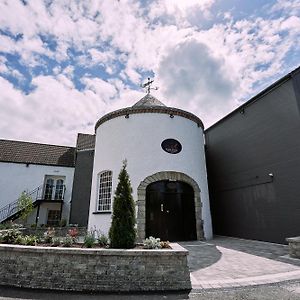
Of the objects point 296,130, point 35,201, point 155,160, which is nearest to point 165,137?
point 155,160

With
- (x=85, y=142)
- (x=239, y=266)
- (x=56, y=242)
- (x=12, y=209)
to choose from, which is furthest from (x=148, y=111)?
(x=12, y=209)

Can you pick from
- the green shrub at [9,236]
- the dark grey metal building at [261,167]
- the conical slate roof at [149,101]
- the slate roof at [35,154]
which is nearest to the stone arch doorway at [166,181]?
the dark grey metal building at [261,167]

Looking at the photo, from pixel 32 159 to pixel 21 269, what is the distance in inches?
650

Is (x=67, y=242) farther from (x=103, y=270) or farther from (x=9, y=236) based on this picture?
(x=9, y=236)

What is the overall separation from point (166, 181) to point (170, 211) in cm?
144

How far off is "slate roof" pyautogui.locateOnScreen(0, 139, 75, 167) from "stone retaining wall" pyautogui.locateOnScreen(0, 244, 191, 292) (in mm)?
15918

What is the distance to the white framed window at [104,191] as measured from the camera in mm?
11205

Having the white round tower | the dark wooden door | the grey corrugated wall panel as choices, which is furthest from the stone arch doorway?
the grey corrugated wall panel

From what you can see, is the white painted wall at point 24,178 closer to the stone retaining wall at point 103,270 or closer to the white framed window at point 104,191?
the white framed window at point 104,191

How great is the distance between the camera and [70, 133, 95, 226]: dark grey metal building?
16547mm

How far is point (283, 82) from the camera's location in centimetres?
963

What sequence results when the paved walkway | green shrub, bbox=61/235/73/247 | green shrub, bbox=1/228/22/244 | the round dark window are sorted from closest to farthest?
the paved walkway → green shrub, bbox=61/235/73/247 → green shrub, bbox=1/228/22/244 → the round dark window

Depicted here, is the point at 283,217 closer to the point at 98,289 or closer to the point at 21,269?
the point at 98,289

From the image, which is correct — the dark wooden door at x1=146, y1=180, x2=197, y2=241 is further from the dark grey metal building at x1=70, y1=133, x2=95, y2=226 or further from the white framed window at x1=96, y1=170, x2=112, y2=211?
the dark grey metal building at x1=70, y1=133, x2=95, y2=226
